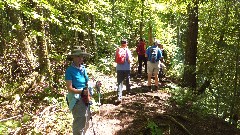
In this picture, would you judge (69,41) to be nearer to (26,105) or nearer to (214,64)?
(26,105)

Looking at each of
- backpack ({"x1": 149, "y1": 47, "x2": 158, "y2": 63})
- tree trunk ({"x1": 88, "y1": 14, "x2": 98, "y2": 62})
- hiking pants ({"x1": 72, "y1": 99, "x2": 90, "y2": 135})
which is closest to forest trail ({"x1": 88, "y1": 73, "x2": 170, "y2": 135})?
hiking pants ({"x1": 72, "y1": 99, "x2": 90, "y2": 135})

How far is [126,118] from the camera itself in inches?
320

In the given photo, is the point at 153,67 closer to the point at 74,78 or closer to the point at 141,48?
the point at 141,48

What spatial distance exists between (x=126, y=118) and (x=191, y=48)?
588 centimetres

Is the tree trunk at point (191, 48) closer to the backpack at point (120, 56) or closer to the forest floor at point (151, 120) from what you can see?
the forest floor at point (151, 120)

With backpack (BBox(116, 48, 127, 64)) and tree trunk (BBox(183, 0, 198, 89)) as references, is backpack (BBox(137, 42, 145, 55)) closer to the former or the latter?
tree trunk (BBox(183, 0, 198, 89))

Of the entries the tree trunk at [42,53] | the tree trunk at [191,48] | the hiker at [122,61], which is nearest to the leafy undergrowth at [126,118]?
the hiker at [122,61]

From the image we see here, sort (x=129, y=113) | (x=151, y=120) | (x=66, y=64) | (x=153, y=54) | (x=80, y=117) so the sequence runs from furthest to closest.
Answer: (x=66, y=64) → (x=153, y=54) → (x=129, y=113) → (x=151, y=120) → (x=80, y=117)

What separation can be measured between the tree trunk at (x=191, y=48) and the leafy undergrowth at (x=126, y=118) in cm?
262

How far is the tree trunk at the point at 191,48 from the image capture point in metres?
11.9

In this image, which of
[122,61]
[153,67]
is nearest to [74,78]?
[122,61]

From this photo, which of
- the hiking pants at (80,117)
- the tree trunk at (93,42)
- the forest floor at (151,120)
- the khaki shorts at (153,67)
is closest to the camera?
the hiking pants at (80,117)

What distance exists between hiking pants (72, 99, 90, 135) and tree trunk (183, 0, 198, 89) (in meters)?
6.86

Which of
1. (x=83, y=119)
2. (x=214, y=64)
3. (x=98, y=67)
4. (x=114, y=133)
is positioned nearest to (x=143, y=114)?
(x=114, y=133)
